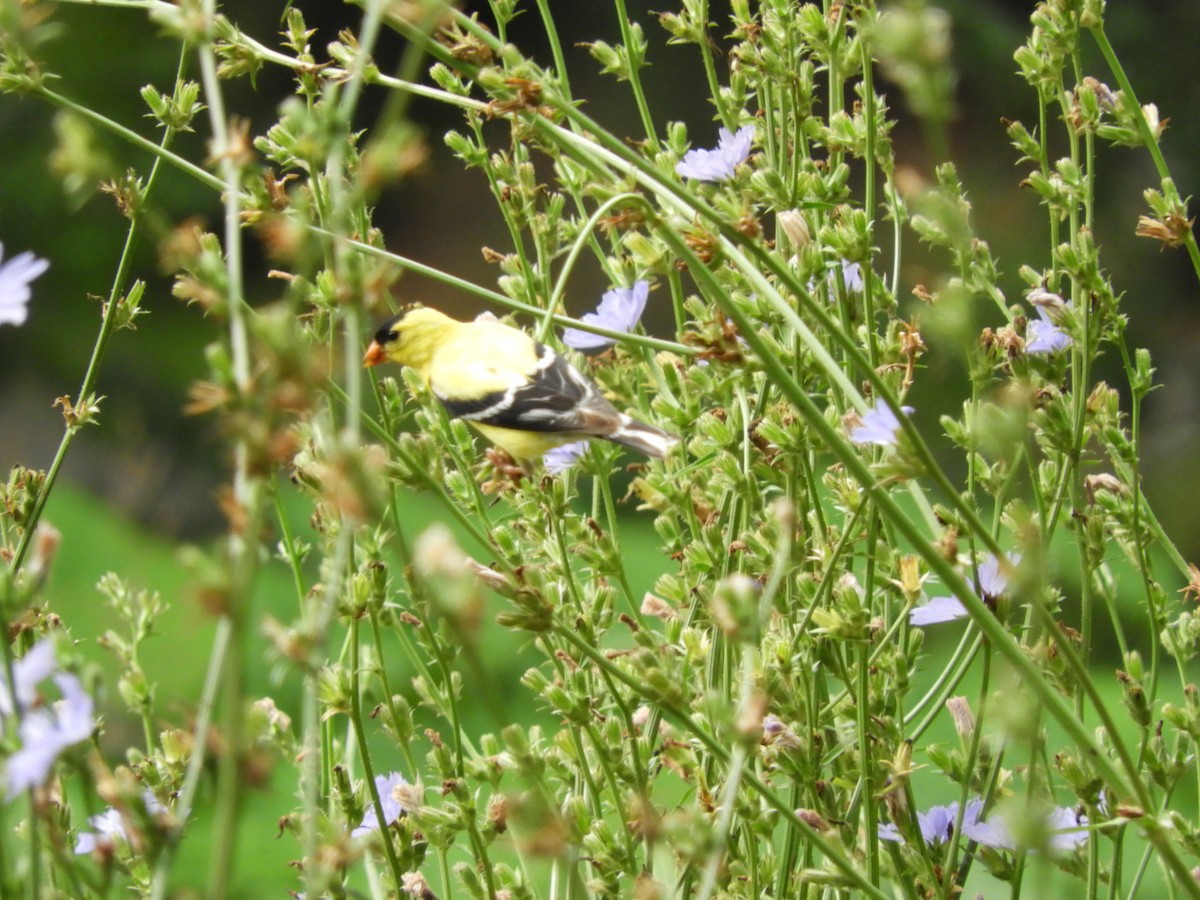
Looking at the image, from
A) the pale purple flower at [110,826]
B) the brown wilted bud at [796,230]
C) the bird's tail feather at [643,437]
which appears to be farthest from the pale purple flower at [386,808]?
the brown wilted bud at [796,230]

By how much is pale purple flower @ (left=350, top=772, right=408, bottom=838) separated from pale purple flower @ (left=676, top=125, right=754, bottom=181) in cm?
37

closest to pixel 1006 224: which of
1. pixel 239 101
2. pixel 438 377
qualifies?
pixel 239 101

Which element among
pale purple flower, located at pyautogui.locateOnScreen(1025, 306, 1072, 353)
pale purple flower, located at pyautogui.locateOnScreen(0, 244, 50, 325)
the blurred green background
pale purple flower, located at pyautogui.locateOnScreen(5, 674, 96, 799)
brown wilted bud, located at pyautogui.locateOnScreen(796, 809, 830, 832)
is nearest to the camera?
pale purple flower, located at pyautogui.locateOnScreen(5, 674, 96, 799)

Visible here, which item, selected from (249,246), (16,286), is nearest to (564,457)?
(16,286)

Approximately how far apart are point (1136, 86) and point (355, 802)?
3.05 m

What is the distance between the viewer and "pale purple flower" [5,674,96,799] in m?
0.32

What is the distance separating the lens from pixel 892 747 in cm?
63

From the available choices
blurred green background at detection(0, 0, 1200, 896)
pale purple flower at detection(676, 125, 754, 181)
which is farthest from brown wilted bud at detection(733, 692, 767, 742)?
blurred green background at detection(0, 0, 1200, 896)

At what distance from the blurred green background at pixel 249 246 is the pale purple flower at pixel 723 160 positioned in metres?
1.97

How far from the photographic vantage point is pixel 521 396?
2.89ft

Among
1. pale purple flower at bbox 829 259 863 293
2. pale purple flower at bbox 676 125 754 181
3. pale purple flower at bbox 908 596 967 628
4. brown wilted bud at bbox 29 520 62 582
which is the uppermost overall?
pale purple flower at bbox 676 125 754 181

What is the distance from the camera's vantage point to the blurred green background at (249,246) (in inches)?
120

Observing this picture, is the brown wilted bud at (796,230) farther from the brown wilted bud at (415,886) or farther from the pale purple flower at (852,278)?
the brown wilted bud at (415,886)

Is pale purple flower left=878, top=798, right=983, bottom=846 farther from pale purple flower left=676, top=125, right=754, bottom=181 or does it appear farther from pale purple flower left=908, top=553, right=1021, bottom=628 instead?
pale purple flower left=676, top=125, right=754, bottom=181
